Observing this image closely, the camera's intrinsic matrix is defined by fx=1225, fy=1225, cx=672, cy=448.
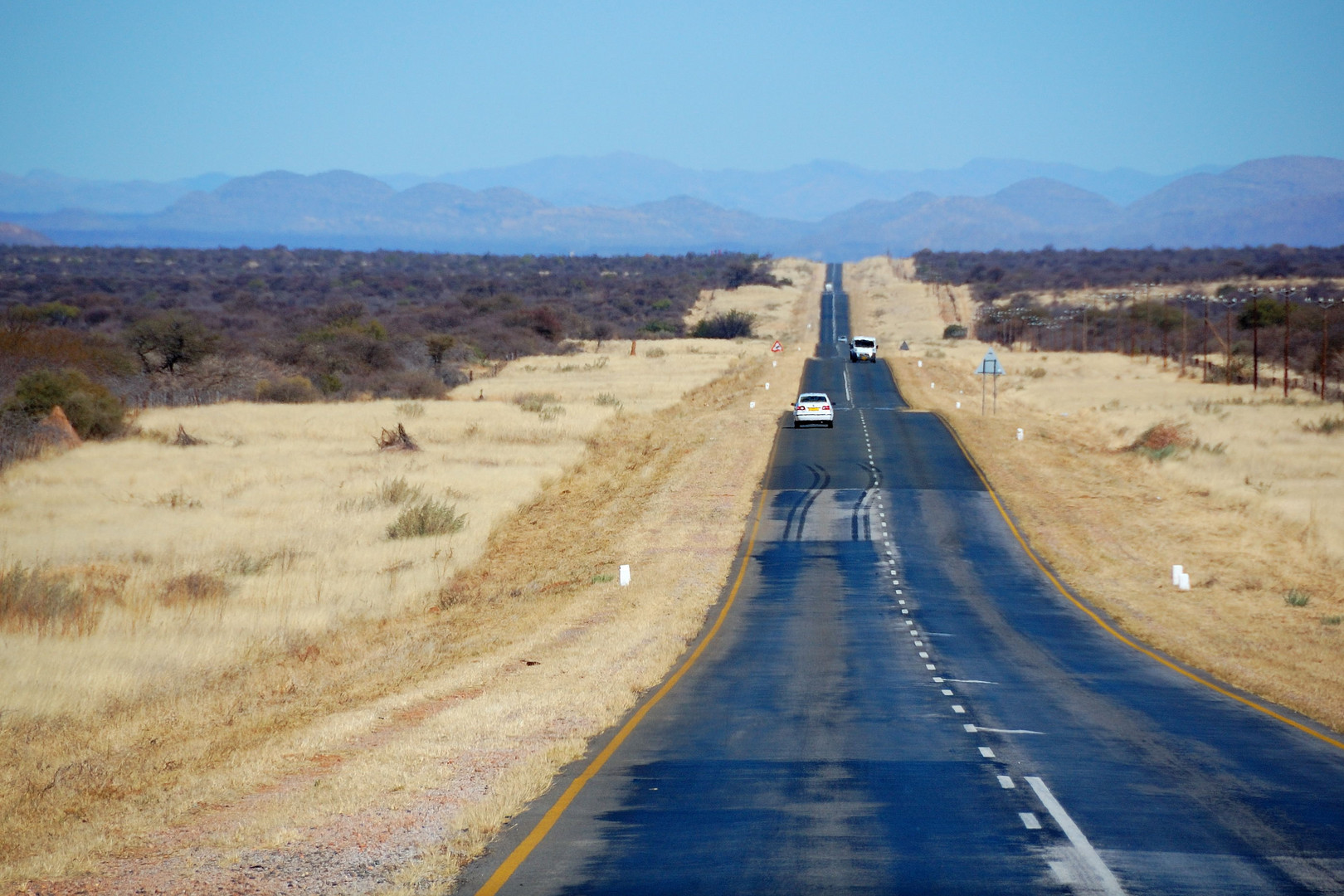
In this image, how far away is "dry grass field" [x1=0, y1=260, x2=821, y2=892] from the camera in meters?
9.36

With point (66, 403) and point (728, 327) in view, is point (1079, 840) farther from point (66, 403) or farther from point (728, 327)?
point (728, 327)

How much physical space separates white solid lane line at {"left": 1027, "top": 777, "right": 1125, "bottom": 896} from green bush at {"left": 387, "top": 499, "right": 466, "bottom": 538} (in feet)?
74.5

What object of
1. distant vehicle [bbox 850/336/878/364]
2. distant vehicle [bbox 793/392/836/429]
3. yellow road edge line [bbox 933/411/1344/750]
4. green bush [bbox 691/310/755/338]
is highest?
green bush [bbox 691/310/755/338]

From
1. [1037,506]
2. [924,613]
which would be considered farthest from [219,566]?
[1037,506]

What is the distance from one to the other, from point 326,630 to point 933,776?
502 inches

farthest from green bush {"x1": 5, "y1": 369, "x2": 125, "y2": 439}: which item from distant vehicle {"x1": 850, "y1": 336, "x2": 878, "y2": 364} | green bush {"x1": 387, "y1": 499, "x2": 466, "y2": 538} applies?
distant vehicle {"x1": 850, "y1": 336, "x2": 878, "y2": 364}

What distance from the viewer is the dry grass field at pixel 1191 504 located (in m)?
20.9

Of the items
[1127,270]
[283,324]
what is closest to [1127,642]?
[283,324]

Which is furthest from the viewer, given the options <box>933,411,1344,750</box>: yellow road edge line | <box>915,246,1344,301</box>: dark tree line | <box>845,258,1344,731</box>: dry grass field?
<box>915,246,1344,301</box>: dark tree line

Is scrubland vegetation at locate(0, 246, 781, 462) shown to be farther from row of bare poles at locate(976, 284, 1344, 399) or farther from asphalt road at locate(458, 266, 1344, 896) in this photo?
asphalt road at locate(458, 266, 1344, 896)

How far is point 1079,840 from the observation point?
8.85 meters

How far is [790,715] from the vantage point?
13.9 m

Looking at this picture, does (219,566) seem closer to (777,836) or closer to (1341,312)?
(777,836)

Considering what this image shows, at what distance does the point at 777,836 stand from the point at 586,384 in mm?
62969
